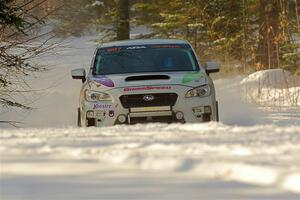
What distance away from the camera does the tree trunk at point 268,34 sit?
2158 centimetres

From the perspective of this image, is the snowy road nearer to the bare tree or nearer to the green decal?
the green decal

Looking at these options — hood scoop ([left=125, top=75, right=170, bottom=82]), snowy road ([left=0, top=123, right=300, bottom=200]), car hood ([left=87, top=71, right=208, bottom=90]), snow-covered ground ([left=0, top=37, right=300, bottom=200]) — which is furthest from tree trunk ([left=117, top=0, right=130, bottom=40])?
snowy road ([left=0, top=123, right=300, bottom=200])

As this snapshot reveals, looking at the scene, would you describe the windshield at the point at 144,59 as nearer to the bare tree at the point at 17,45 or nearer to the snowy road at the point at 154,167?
the bare tree at the point at 17,45

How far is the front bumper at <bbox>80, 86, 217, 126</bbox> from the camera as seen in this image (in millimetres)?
8336

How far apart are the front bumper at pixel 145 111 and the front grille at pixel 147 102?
2 centimetres

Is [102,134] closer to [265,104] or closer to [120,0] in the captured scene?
[265,104]

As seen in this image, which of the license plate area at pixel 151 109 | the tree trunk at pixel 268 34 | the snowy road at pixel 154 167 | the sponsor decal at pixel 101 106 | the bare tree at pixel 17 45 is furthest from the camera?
the tree trunk at pixel 268 34

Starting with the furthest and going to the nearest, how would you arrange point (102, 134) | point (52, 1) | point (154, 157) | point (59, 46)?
point (52, 1), point (59, 46), point (102, 134), point (154, 157)

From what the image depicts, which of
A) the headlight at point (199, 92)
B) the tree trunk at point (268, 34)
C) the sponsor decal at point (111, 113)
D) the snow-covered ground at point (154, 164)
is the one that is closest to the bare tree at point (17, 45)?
the sponsor decal at point (111, 113)

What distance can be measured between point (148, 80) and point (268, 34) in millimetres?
13185

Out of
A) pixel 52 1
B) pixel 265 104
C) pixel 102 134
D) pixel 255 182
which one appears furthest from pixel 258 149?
pixel 265 104

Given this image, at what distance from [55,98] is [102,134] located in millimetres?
13212

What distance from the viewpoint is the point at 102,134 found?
5.44 meters

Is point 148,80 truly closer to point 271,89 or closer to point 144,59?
point 144,59
